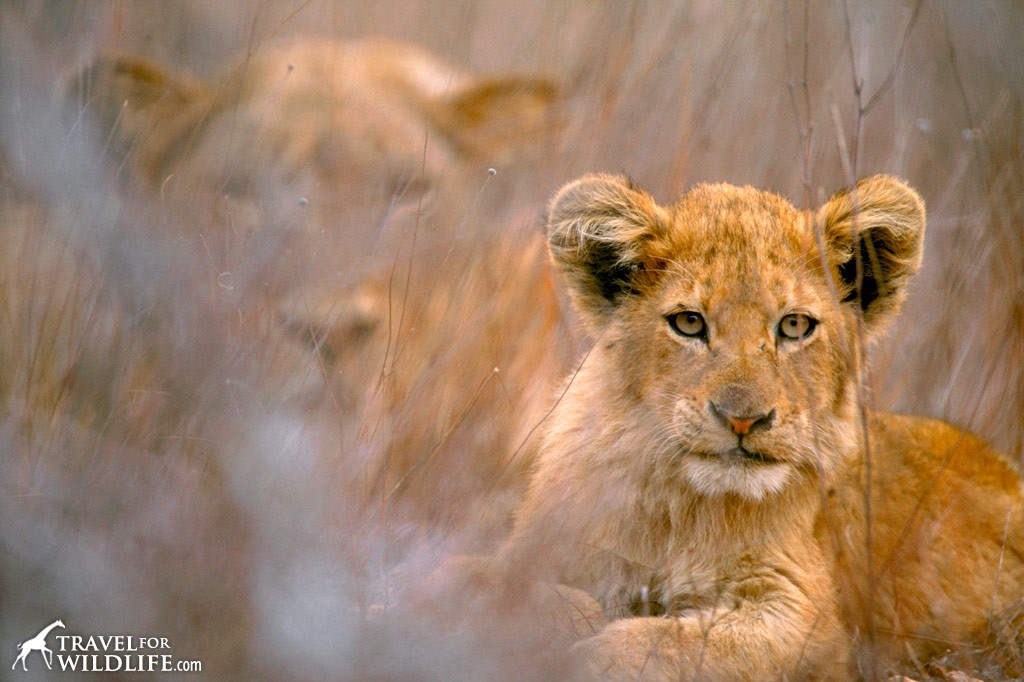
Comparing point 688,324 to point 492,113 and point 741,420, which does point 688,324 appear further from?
point 492,113

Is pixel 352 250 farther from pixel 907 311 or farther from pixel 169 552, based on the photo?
pixel 907 311

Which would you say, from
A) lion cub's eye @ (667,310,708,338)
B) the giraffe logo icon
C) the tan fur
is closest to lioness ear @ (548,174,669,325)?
lion cub's eye @ (667,310,708,338)

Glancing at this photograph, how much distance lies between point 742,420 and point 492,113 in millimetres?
2827

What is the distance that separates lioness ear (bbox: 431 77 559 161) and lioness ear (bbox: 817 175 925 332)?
2103 mm

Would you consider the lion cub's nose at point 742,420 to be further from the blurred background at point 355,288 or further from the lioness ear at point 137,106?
the lioness ear at point 137,106

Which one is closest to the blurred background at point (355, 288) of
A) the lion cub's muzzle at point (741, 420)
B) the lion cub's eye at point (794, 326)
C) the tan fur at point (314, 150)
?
the tan fur at point (314, 150)

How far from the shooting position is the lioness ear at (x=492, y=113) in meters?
5.15

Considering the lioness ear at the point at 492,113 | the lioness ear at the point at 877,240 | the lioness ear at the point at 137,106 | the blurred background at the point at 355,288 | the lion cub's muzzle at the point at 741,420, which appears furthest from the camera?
the lioness ear at the point at 492,113

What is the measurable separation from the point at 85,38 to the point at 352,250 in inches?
43.4

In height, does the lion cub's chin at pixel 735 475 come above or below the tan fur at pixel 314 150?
below

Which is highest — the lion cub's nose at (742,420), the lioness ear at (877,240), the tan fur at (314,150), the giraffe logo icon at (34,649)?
the tan fur at (314,150)

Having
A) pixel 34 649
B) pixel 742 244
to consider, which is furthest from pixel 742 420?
pixel 34 649

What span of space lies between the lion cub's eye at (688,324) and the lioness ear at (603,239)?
20 cm

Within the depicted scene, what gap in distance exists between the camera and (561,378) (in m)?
3.84
